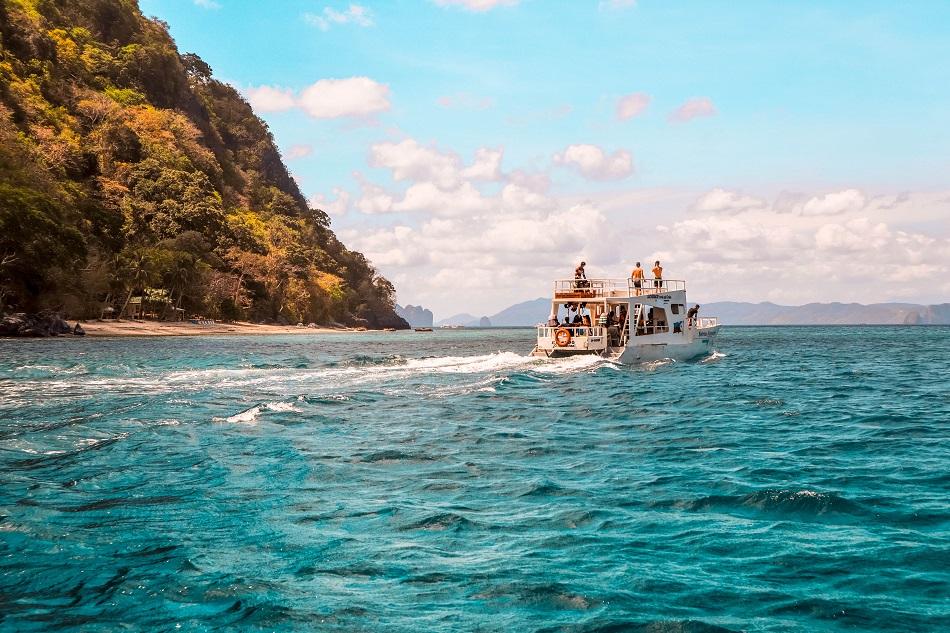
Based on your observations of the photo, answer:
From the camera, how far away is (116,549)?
8969mm

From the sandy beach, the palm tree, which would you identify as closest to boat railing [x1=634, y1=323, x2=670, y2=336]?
the sandy beach

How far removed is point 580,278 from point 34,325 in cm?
4471

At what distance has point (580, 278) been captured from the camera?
1690 inches

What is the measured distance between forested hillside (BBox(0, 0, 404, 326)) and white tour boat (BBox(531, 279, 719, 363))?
1709 inches

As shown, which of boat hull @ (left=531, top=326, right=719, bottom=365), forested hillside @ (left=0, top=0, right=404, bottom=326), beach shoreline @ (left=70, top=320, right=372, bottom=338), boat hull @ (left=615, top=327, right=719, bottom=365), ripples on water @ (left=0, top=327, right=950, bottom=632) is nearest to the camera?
ripples on water @ (left=0, top=327, right=950, bottom=632)

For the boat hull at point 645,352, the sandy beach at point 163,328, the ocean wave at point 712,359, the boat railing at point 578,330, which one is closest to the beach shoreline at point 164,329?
the sandy beach at point 163,328

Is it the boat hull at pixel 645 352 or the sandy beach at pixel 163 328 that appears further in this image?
the sandy beach at pixel 163 328

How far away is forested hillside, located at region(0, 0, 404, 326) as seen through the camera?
2650 inches

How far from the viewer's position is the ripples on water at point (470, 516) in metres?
7.41

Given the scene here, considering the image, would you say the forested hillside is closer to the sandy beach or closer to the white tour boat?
the sandy beach

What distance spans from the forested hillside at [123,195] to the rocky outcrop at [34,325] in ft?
13.8

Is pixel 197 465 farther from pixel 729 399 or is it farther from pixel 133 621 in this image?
pixel 729 399

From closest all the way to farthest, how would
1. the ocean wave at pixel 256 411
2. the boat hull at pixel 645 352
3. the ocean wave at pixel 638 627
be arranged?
the ocean wave at pixel 638 627
the ocean wave at pixel 256 411
the boat hull at pixel 645 352

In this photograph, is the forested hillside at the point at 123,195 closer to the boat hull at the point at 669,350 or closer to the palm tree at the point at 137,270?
the palm tree at the point at 137,270
